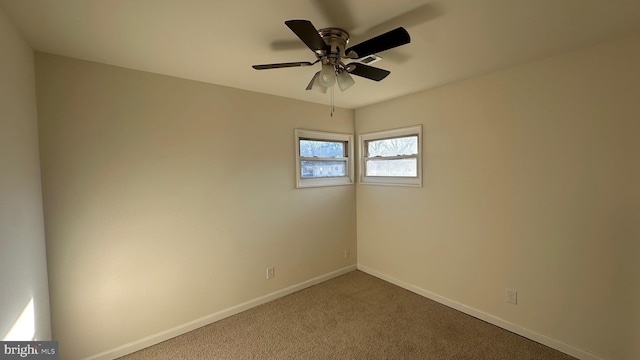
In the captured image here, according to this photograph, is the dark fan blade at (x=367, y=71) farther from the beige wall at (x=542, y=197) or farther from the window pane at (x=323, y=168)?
the window pane at (x=323, y=168)

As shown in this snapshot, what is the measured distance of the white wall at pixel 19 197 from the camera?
1.35 m

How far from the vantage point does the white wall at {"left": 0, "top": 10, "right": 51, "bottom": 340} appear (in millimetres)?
1348

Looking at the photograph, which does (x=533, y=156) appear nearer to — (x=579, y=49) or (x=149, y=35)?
(x=579, y=49)

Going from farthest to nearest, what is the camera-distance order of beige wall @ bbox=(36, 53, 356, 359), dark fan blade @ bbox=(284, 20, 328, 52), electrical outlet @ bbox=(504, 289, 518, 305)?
electrical outlet @ bbox=(504, 289, 518, 305)
beige wall @ bbox=(36, 53, 356, 359)
dark fan blade @ bbox=(284, 20, 328, 52)

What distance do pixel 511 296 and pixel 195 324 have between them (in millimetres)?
3046

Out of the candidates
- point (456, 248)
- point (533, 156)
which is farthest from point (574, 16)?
point (456, 248)

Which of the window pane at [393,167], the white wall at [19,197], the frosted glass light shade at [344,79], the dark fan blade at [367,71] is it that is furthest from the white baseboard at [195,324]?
the dark fan blade at [367,71]

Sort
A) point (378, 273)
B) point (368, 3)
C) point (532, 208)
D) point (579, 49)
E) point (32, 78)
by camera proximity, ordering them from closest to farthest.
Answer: point (368, 3) → point (32, 78) → point (579, 49) → point (532, 208) → point (378, 273)

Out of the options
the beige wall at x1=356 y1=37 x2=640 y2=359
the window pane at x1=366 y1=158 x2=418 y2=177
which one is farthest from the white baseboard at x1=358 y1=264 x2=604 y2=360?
the window pane at x1=366 y1=158 x2=418 y2=177

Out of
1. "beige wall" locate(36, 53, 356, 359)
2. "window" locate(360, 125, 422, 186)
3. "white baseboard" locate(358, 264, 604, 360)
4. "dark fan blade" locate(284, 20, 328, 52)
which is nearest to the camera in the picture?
"dark fan blade" locate(284, 20, 328, 52)

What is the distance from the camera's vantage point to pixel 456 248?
9.21ft

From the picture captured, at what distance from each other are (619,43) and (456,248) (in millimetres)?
2086

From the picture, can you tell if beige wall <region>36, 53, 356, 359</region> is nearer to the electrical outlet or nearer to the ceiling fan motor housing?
the ceiling fan motor housing

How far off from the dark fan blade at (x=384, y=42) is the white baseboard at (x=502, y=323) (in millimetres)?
2685
